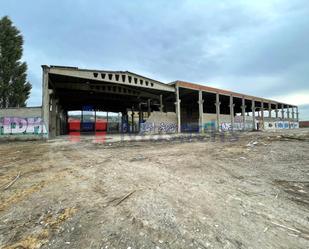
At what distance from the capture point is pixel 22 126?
17.6 metres

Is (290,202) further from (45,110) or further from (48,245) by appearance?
(45,110)

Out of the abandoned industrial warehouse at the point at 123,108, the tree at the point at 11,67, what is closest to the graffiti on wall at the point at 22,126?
the abandoned industrial warehouse at the point at 123,108

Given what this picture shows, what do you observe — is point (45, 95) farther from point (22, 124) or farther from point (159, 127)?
point (159, 127)

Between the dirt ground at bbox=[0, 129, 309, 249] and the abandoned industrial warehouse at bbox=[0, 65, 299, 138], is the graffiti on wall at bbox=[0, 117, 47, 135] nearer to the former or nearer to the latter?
the abandoned industrial warehouse at bbox=[0, 65, 299, 138]

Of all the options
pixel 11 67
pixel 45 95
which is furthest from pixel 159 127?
pixel 11 67

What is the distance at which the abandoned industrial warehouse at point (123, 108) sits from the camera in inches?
706

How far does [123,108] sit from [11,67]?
856 inches

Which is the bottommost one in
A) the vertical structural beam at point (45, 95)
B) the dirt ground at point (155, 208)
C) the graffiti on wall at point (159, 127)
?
the dirt ground at point (155, 208)

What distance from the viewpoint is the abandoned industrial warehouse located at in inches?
706

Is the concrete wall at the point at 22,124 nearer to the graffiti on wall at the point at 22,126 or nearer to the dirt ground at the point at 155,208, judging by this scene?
the graffiti on wall at the point at 22,126

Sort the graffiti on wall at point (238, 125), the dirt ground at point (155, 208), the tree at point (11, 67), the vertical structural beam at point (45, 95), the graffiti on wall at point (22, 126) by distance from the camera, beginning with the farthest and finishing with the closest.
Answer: the graffiti on wall at point (238, 125) < the tree at point (11, 67) < the vertical structural beam at point (45, 95) < the graffiti on wall at point (22, 126) < the dirt ground at point (155, 208)

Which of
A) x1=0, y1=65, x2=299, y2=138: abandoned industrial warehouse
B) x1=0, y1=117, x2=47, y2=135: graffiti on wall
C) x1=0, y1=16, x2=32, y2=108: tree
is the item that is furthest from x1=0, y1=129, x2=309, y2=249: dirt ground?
x1=0, y1=16, x2=32, y2=108: tree

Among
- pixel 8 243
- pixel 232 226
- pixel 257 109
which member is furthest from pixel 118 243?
pixel 257 109

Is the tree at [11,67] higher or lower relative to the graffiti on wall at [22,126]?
higher
